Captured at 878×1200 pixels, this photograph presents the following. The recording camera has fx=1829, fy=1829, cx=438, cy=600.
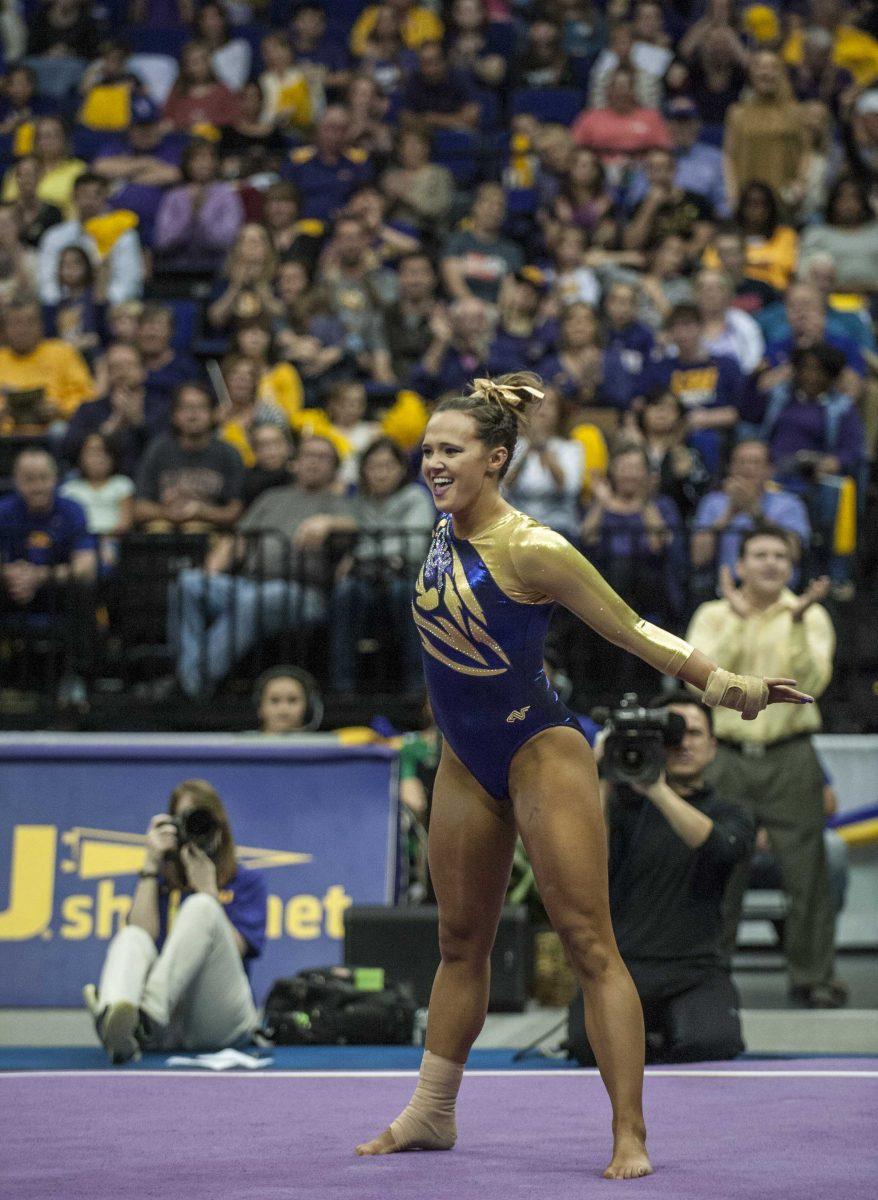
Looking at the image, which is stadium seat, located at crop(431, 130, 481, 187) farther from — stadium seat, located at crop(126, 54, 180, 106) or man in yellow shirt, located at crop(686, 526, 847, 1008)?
man in yellow shirt, located at crop(686, 526, 847, 1008)

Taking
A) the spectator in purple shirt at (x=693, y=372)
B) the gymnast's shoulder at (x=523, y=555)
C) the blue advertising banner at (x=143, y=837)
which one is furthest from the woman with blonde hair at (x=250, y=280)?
the gymnast's shoulder at (x=523, y=555)

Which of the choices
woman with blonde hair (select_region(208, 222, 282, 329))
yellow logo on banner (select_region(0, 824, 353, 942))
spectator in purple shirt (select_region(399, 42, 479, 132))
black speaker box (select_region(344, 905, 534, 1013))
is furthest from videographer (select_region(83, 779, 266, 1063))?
spectator in purple shirt (select_region(399, 42, 479, 132))

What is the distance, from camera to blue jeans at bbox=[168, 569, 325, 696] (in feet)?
29.9

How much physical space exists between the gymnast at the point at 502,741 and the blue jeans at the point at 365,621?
15.7 feet

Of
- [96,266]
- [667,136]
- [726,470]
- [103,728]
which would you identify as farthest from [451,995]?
[667,136]

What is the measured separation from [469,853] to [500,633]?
0.52 metres

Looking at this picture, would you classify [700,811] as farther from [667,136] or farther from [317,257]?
[667,136]

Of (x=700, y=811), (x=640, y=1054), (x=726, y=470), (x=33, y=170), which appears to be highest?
(x=33, y=170)

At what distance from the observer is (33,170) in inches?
520

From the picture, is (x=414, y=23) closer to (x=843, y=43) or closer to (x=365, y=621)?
(x=843, y=43)

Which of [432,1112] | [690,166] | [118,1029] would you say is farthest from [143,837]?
[690,166]

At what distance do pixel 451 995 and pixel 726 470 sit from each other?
606 cm

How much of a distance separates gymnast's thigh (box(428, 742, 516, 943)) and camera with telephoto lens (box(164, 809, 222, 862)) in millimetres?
2437

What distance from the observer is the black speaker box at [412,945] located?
7062 mm
